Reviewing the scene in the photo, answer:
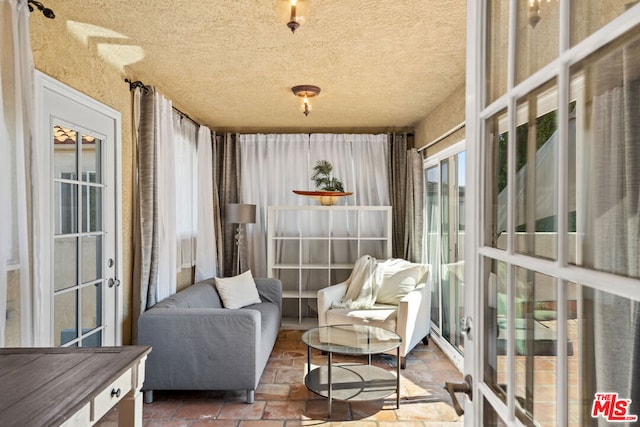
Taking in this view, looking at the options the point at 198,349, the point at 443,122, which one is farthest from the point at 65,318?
the point at 443,122

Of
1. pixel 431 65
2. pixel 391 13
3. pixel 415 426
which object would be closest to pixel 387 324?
pixel 415 426

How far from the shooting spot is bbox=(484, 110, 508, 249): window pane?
0.99 m

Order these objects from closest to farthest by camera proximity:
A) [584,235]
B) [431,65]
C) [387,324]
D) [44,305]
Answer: [584,235]
[44,305]
[431,65]
[387,324]

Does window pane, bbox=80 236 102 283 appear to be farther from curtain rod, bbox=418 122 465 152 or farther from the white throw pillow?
curtain rod, bbox=418 122 465 152

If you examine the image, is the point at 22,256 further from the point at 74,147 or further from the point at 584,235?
the point at 584,235

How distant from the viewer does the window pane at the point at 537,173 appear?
78 cm

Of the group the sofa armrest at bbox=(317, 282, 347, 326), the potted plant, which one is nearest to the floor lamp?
the potted plant

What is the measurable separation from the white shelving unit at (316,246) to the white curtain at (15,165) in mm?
3398

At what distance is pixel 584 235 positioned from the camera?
27.4 inches

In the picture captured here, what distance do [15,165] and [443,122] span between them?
11.5 feet

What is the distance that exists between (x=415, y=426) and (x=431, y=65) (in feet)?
8.38

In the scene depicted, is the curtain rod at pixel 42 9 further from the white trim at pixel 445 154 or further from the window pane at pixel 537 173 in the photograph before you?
the white trim at pixel 445 154

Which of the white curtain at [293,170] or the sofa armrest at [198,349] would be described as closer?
the sofa armrest at [198,349]

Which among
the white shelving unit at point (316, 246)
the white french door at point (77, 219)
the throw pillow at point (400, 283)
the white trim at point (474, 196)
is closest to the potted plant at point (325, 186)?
the white shelving unit at point (316, 246)
